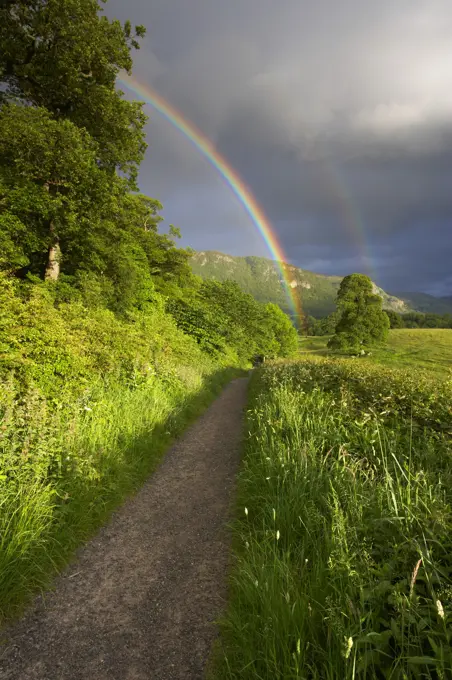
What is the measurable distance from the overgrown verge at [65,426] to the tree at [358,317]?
32227mm

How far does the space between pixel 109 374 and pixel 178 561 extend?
665 cm

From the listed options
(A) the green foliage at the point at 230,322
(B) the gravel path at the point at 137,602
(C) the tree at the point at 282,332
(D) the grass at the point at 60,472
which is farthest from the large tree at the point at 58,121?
(C) the tree at the point at 282,332

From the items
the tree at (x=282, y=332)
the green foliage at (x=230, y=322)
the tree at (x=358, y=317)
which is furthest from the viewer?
the tree at (x=282, y=332)

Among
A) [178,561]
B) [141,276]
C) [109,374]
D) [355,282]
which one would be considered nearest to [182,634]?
[178,561]

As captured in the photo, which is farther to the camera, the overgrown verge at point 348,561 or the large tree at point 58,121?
the large tree at point 58,121

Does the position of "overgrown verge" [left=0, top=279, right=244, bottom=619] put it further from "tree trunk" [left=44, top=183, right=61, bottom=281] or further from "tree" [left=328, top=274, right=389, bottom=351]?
"tree" [left=328, top=274, right=389, bottom=351]

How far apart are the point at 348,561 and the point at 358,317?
40739 mm

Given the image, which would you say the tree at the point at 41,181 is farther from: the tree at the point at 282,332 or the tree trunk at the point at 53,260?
the tree at the point at 282,332

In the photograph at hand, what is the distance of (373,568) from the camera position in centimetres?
289

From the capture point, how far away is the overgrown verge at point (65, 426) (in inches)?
158

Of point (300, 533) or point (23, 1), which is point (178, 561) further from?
point (23, 1)

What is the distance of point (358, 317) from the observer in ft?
131

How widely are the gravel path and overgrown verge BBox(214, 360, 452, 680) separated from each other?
419mm

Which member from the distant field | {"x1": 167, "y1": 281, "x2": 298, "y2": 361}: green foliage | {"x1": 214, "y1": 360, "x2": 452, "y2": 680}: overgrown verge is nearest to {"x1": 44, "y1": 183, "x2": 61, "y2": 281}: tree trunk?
{"x1": 167, "y1": 281, "x2": 298, "y2": 361}: green foliage
